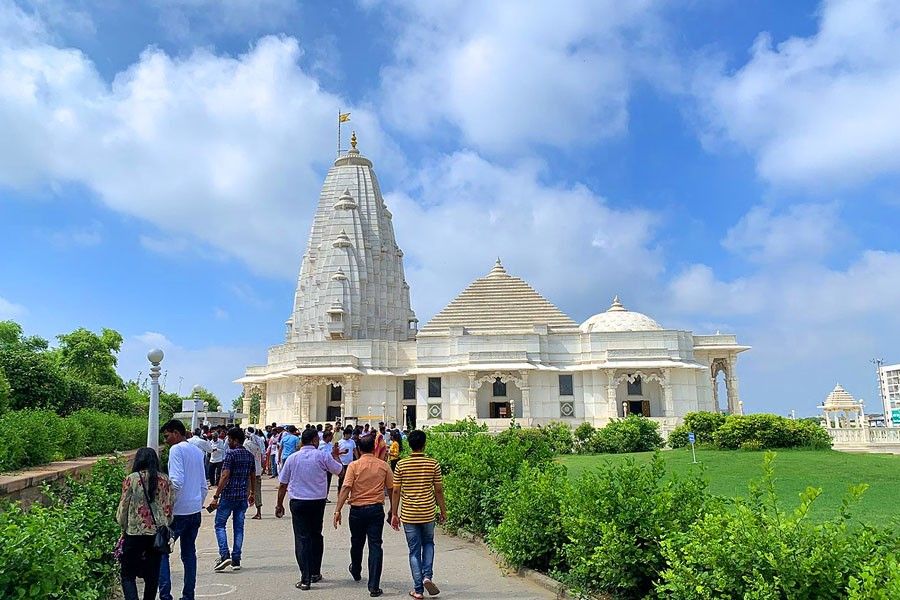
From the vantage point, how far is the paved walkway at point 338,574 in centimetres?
730

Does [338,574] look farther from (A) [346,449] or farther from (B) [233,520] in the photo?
(A) [346,449]

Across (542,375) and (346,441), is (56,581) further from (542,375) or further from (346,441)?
(542,375)

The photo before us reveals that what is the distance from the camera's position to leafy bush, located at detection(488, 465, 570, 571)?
7.74m

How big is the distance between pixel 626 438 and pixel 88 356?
45124 millimetres

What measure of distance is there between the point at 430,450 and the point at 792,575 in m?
12.3

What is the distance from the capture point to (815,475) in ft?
49.9

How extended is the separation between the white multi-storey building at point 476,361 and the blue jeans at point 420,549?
3161 centimetres

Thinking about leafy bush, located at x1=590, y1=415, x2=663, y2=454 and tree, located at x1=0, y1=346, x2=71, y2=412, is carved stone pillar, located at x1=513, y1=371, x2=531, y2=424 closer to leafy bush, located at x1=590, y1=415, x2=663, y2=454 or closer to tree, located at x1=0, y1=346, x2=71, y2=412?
leafy bush, located at x1=590, y1=415, x2=663, y2=454

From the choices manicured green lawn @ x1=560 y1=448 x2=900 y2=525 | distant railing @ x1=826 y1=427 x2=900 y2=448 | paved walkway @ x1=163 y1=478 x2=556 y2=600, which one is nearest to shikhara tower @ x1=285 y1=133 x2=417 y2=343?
manicured green lawn @ x1=560 y1=448 x2=900 y2=525

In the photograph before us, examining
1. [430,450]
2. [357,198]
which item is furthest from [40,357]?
[357,198]

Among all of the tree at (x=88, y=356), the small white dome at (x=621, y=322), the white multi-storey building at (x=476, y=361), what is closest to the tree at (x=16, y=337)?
the tree at (x=88, y=356)

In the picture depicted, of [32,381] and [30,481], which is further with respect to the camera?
[32,381]

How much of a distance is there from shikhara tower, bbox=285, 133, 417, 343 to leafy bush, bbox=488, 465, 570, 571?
40722mm

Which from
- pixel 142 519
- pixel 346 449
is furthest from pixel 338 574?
pixel 346 449
